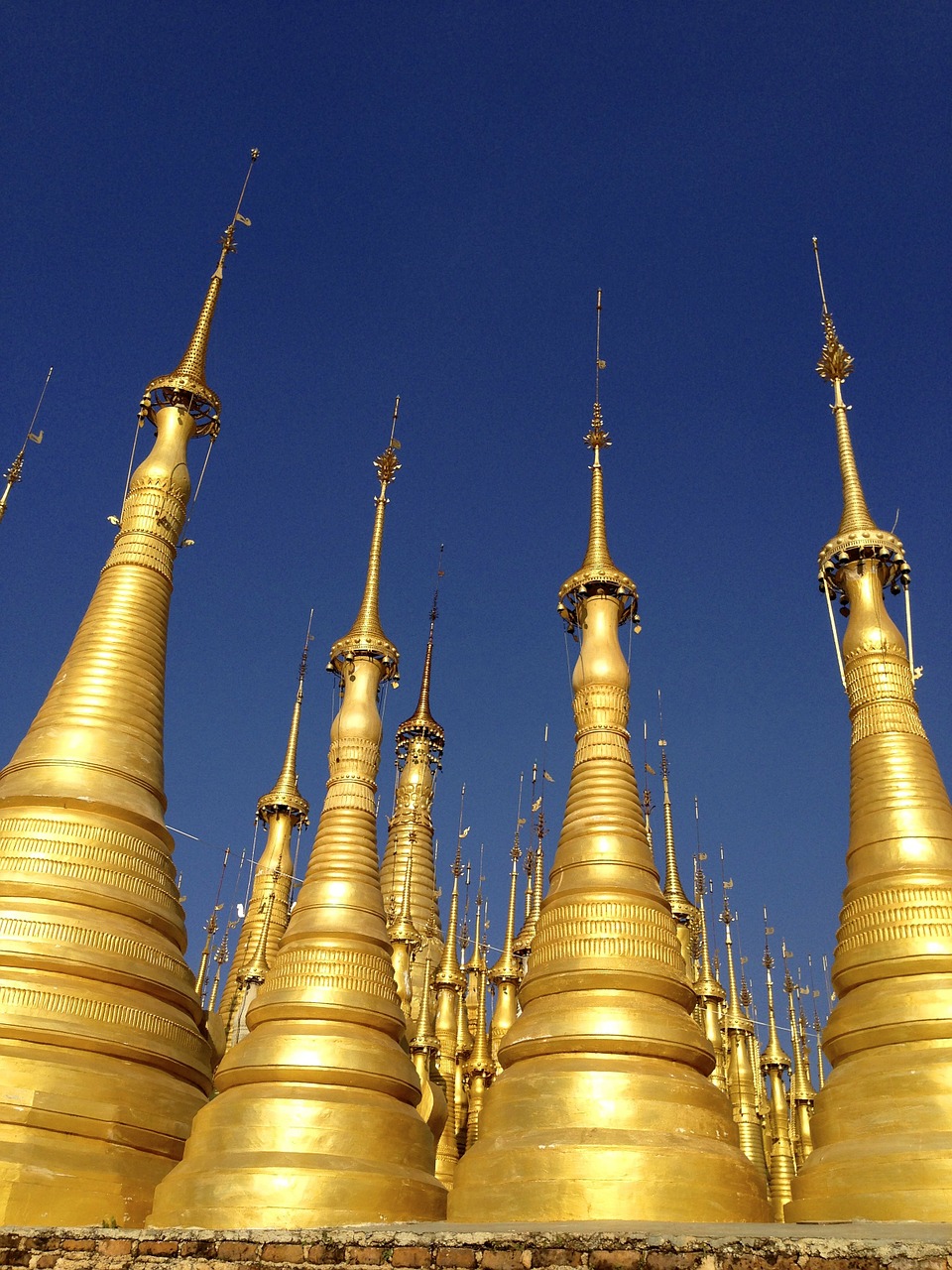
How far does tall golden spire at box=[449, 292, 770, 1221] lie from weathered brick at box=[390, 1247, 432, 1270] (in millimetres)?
5071

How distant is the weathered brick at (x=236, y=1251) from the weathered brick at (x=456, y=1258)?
125cm

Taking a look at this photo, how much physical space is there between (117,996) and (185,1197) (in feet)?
7.80

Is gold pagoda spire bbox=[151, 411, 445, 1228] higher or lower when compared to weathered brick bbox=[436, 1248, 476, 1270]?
higher

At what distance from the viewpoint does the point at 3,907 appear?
12430 mm

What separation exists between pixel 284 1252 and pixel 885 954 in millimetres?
9090

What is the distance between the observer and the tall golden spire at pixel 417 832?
95.7 feet

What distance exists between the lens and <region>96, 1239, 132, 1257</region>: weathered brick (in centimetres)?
686

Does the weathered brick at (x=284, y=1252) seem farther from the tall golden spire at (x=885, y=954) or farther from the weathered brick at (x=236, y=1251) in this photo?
the tall golden spire at (x=885, y=954)

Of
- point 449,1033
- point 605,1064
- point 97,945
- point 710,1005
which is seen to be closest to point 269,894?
point 449,1033

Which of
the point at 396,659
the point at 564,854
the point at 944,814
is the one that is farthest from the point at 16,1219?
the point at 944,814

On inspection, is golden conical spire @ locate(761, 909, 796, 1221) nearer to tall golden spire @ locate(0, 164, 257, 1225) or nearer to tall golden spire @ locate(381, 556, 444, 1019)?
tall golden spire @ locate(381, 556, 444, 1019)

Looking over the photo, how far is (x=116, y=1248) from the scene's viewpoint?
6887 mm

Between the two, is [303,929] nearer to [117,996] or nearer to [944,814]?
[117,996]

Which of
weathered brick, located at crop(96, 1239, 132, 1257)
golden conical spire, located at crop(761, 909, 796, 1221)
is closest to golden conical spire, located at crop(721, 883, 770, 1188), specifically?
golden conical spire, located at crop(761, 909, 796, 1221)
